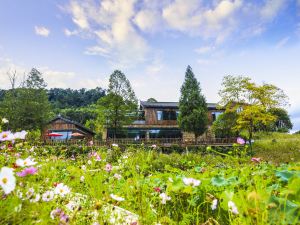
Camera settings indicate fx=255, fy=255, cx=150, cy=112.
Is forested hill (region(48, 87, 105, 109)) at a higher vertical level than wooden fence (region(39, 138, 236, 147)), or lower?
higher

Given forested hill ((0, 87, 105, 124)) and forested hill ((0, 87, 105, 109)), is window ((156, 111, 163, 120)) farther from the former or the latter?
forested hill ((0, 87, 105, 109))

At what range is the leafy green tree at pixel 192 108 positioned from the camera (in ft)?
84.3

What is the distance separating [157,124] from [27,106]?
1417 centimetres

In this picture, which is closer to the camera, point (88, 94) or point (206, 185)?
point (206, 185)

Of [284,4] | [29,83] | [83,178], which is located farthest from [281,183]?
[29,83]

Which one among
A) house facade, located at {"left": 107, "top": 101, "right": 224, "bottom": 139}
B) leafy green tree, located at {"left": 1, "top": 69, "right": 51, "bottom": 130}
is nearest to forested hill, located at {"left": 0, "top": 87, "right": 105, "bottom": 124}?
house facade, located at {"left": 107, "top": 101, "right": 224, "bottom": 139}

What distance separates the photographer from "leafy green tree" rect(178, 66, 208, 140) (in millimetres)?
25688

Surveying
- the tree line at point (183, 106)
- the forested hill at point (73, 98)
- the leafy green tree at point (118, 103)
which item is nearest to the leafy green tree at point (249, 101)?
the tree line at point (183, 106)

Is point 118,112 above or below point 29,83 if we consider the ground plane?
below

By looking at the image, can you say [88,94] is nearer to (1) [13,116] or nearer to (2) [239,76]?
(1) [13,116]

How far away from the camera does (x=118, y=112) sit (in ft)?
83.9

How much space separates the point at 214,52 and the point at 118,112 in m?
18.7

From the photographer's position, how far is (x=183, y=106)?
2666cm

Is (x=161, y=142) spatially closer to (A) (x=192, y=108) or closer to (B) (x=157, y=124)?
(A) (x=192, y=108)
